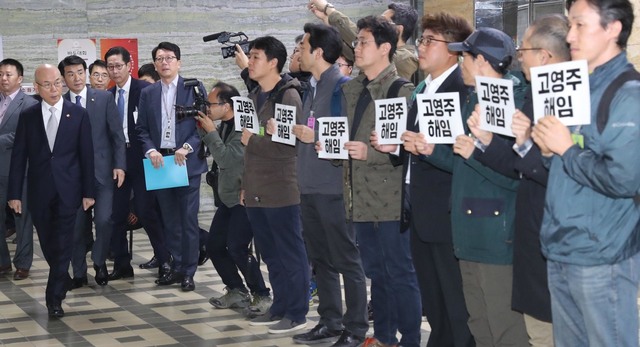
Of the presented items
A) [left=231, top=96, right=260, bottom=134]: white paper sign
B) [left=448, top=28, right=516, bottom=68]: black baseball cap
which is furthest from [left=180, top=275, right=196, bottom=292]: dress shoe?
[left=448, top=28, right=516, bottom=68]: black baseball cap

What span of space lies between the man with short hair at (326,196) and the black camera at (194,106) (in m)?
1.77

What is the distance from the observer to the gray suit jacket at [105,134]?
32.5 ft

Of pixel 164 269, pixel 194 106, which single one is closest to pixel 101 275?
pixel 164 269

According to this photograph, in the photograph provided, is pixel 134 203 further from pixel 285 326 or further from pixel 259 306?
pixel 285 326

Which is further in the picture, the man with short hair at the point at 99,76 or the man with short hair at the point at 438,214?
the man with short hair at the point at 99,76

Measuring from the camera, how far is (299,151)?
7.30 meters

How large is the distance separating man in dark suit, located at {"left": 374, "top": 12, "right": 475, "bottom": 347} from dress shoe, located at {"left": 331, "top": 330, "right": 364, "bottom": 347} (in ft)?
3.99

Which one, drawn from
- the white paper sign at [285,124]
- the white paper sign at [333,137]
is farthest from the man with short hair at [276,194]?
the white paper sign at [333,137]

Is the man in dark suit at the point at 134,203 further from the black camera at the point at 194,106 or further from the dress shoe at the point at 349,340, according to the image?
the dress shoe at the point at 349,340

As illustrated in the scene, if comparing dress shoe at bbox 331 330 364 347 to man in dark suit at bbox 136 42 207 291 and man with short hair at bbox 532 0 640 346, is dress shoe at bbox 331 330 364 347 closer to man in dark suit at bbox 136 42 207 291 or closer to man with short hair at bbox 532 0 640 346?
man in dark suit at bbox 136 42 207 291

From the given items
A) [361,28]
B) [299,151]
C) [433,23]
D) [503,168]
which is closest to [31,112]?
[299,151]

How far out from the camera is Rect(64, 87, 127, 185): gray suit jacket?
991 cm

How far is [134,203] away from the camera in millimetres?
10531

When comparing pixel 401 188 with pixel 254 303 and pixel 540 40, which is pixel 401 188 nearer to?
pixel 540 40
